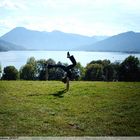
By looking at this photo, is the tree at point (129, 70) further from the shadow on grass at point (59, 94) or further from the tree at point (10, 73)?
the shadow on grass at point (59, 94)

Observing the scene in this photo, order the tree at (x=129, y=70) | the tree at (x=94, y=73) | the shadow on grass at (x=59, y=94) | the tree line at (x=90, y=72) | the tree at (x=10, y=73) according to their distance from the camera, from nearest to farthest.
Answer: the shadow on grass at (x=59, y=94), the tree at (x=129, y=70), the tree line at (x=90, y=72), the tree at (x=10, y=73), the tree at (x=94, y=73)

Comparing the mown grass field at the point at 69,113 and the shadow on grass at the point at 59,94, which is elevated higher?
the shadow on grass at the point at 59,94

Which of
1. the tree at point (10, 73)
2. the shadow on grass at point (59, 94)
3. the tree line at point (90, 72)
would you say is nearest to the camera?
the shadow on grass at point (59, 94)

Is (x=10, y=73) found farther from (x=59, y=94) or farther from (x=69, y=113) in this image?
(x=69, y=113)

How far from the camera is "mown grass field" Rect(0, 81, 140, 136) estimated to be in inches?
360

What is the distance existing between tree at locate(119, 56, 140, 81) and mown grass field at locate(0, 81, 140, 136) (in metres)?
63.6

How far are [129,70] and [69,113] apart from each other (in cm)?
7104

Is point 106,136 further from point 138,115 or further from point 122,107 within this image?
point 122,107

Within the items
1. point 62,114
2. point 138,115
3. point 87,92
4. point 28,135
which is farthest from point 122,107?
point 28,135

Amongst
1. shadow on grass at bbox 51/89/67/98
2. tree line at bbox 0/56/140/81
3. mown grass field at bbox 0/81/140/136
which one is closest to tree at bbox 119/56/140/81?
tree line at bbox 0/56/140/81

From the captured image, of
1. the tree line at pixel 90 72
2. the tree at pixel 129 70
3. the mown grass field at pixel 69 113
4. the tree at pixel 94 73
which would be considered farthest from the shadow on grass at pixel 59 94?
the tree at pixel 94 73

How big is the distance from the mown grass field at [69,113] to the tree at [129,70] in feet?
209

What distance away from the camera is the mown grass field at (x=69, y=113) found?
913 centimetres

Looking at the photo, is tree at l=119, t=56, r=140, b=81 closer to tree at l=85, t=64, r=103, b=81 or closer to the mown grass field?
tree at l=85, t=64, r=103, b=81
